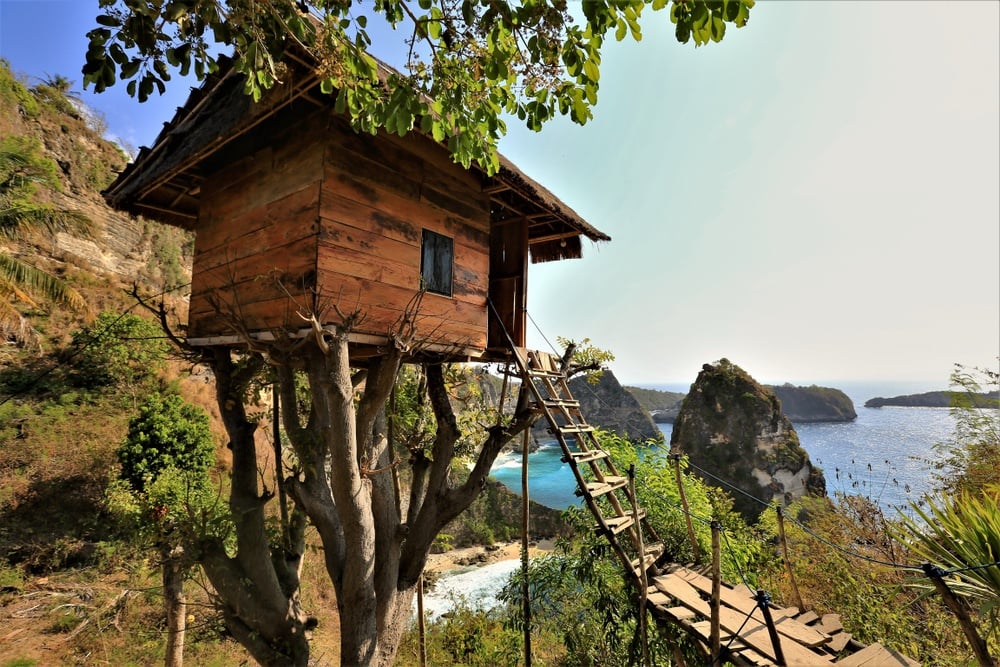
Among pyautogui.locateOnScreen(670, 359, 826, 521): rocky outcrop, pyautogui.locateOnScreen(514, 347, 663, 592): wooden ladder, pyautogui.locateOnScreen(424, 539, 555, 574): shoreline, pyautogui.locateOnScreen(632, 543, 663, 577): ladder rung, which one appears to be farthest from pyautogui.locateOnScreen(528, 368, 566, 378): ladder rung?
pyautogui.locateOnScreen(670, 359, 826, 521): rocky outcrop

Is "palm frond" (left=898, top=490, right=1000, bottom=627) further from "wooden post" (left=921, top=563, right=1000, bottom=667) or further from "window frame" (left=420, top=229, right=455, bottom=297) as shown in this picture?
"window frame" (left=420, top=229, right=455, bottom=297)

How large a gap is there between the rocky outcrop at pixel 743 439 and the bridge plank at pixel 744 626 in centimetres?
3285

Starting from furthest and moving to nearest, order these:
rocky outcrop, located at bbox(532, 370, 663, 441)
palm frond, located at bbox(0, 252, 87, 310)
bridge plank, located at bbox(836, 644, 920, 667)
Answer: rocky outcrop, located at bbox(532, 370, 663, 441) < palm frond, located at bbox(0, 252, 87, 310) < bridge plank, located at bbox(836, 644, 920, 667)

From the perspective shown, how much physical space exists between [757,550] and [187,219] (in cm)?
1267

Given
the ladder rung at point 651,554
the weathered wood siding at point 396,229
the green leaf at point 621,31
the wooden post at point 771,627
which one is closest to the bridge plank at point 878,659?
the wooden post at point 771,627

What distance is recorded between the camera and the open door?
286 inches

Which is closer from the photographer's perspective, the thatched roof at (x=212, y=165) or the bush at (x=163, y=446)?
the thatched roof at (x=212, y=165)

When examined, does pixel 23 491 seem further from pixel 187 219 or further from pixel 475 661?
pixel 475 661

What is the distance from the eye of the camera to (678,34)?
1.98m

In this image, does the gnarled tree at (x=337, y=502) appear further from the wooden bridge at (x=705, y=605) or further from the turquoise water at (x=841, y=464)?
the turquoise water at (x=841, y=464)

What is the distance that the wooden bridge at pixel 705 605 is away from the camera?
14.1ft

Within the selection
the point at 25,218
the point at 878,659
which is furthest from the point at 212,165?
the point at 878,659

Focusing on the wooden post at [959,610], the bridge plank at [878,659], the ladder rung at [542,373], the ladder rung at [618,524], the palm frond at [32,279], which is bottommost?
the bridge plank at [878,659]

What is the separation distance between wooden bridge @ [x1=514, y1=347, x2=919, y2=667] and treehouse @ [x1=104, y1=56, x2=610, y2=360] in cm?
163
